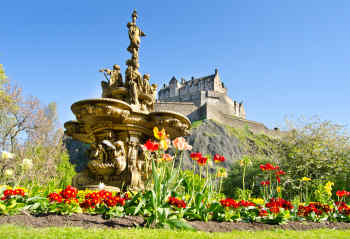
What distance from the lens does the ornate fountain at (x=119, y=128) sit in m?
7.89

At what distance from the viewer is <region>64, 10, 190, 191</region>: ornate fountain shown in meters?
7.89

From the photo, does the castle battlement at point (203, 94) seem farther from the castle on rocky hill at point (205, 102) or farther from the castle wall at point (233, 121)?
the castle wall at point (233, 121)

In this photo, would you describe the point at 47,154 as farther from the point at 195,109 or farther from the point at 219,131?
the point at 195,109

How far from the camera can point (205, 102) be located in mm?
65562

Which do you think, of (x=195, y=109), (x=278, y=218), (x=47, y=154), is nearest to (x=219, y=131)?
(x=195, y=109)

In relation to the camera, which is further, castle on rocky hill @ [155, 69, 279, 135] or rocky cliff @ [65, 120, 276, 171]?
castle on rocky hill @ [155, 69, 279, 135]

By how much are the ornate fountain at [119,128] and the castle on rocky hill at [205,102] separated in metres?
41.7

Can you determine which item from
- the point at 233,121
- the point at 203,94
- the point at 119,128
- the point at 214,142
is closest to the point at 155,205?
the point at 119,128

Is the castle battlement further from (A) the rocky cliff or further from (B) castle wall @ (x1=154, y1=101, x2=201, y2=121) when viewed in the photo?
(A) the rocky cliff

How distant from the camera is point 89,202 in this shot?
157 inches

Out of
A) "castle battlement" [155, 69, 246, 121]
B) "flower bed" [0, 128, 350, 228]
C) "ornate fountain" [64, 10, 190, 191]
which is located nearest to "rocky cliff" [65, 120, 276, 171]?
"castle battlement" [155, 69, 246, 121]

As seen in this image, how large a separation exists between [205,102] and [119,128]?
57868mm

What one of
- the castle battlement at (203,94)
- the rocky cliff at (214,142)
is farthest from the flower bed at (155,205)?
the castle battlement at (203,94)

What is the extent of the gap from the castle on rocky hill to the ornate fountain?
41714 mm
